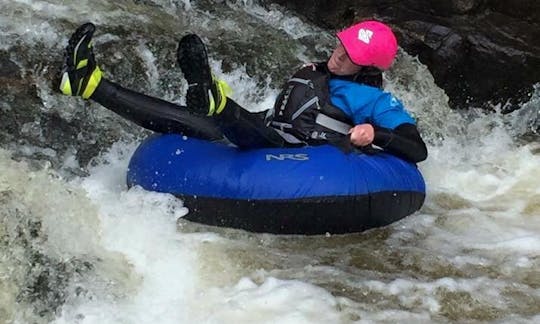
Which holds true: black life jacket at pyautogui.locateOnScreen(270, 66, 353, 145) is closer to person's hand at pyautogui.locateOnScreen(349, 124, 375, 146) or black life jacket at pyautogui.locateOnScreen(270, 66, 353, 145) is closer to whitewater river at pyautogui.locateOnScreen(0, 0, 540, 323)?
person's hand at pyautogui.locateOnScreen(349, 124, 375, 146)

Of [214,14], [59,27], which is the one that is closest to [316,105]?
[59,27]

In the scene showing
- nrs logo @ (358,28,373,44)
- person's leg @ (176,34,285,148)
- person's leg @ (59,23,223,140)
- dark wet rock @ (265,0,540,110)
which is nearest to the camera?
person's leg @ (176,34,285,148)

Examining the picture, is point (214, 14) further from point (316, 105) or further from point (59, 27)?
point (316, 105)

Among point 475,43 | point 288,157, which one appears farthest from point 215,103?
point 475,43

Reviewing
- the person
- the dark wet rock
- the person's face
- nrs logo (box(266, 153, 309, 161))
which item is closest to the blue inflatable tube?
nrs logo (box(266, 153, 309, 161))

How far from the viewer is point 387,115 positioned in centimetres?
423

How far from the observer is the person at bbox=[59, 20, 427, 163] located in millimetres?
4102

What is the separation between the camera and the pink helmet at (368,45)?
4.20 metres

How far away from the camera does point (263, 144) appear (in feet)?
13.9

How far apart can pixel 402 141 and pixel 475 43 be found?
3.01m

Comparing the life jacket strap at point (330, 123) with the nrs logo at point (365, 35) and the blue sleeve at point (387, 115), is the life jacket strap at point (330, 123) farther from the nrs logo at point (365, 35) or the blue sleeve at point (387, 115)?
the nrs logo at point (365, 35)

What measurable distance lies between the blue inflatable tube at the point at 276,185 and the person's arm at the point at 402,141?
0.10 m

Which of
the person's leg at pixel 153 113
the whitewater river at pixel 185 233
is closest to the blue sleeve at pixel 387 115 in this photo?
the whitewater river at pixel 185 233

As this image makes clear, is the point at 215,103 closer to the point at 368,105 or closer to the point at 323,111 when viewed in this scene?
the point at 323,111
